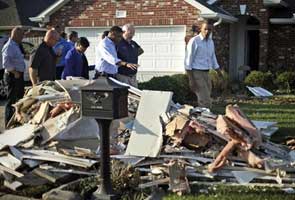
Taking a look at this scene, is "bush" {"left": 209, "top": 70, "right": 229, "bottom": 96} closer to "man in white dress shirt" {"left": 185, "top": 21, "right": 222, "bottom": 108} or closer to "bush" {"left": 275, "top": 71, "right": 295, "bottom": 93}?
"bush" {"left": 275, "top": 71, "right": 295, "bottom": 93}

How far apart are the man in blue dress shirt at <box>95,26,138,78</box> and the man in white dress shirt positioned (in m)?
1.71

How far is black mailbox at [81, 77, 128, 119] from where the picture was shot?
239 inches

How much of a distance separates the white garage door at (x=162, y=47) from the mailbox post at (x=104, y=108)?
14.7 meters

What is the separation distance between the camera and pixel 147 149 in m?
7.48

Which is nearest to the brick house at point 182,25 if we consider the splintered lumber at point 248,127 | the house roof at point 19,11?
the house roof at point 19,11

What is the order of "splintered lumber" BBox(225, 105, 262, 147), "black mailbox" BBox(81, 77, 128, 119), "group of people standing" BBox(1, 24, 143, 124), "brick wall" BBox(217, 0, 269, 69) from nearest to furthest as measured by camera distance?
"black mailbox" BBox(81, 77, 128, 119), "splintered lumber" BBox(225, 105, 262, 147), "group of people standing" BBox(1, 24, 143, 124), "brick wall" BBox(217, 0, 269, 69)

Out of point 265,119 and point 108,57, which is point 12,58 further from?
point 265,119

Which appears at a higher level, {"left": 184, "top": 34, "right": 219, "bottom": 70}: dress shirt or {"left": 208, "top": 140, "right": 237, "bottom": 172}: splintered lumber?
{"left": 184, "top": 34, "right": 219, "bottom": 70}: dress shirt

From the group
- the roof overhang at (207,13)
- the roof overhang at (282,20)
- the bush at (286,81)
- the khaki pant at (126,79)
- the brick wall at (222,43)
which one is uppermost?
the roof overhang at (207,13)

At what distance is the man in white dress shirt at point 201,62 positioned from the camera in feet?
37.0

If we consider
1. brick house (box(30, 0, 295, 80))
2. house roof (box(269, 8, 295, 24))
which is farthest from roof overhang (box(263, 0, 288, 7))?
house roof (box(269, 8, 295, 24))

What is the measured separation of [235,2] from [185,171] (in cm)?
1602

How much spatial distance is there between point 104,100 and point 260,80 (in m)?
14.3

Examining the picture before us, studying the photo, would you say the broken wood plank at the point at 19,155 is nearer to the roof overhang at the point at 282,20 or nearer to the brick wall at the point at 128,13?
the brick wall at the point at 128,13
